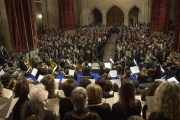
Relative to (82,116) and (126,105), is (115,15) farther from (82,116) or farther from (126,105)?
(82,116)

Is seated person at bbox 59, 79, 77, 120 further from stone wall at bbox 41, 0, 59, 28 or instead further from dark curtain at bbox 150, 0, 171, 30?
stone wall at bbox 41, 0, 59, 28

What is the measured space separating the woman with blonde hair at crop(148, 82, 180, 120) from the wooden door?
2767 cm

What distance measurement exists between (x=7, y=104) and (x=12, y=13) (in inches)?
289

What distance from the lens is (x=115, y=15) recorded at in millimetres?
28453

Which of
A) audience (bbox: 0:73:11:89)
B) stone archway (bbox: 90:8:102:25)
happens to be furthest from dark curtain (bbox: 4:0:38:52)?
stone archway (bbox: 90:8:102:25)

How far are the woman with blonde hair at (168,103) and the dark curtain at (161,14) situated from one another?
16.1 metres

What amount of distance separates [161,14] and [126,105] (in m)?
16.2

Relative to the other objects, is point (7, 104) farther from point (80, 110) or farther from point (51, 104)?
point (80, 110)

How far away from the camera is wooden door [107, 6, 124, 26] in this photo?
2822cm

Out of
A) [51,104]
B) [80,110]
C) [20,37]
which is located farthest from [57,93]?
[20,37]

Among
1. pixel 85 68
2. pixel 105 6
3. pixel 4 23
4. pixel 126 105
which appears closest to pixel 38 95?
pixel 126 105

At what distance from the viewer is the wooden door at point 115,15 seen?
2822 cm

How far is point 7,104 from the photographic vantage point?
2467 millimetres

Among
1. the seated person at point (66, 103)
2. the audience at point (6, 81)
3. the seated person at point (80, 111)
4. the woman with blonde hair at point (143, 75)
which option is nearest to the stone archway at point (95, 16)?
the woman with blonde hair at point (143, 75)
